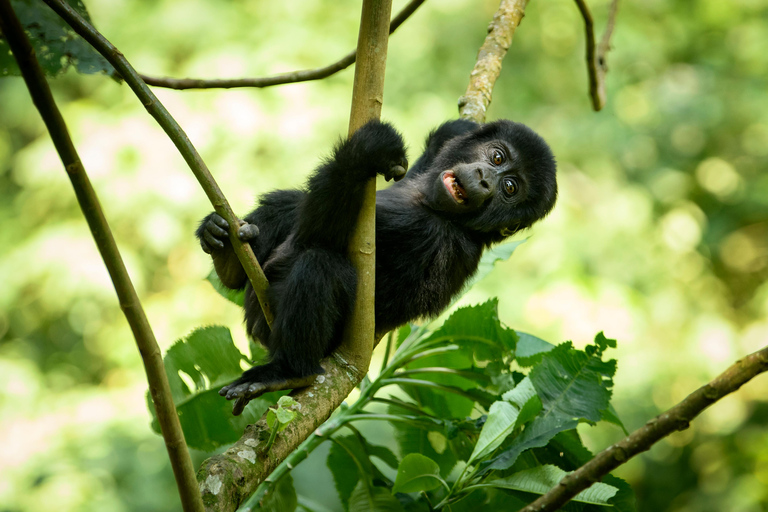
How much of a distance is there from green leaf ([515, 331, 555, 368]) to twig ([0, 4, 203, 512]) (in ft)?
4.78

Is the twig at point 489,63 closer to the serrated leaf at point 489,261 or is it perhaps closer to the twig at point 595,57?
the twig at point 595,57

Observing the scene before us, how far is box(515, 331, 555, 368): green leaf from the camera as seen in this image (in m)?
2.48

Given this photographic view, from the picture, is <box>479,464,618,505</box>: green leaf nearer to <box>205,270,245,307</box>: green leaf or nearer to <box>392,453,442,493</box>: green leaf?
<box>392,453,442,493</box>: green leaf

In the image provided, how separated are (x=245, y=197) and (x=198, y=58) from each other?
1.94m

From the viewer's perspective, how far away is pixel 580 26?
30.8 ft

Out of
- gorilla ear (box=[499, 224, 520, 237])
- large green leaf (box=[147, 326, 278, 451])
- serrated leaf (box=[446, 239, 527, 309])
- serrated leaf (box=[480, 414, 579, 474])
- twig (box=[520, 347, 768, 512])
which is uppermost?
gorilla ear (box=[499, 224, 520, 237])

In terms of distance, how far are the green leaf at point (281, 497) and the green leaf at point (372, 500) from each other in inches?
10.6

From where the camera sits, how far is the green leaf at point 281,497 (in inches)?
86.8

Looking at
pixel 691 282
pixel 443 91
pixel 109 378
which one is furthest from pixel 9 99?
pixel 691 282

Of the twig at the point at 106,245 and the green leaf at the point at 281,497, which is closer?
the twig at the point at 106,245

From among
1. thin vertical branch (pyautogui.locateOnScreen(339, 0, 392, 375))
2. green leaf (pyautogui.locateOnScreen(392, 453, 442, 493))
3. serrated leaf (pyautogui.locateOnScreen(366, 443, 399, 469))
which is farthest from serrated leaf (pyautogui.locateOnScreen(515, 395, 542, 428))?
serrated leaf (pyautogui.locateOnScreen(366, 443, 399, 469))

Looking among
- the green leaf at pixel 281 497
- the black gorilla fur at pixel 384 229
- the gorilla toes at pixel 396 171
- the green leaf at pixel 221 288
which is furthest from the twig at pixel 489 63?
the green leaf at pixel 281 497

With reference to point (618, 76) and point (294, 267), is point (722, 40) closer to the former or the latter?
point (618, 76)

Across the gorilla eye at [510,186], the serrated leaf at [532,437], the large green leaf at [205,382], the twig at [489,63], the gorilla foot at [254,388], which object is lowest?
the serrated leaf at [532,437]
